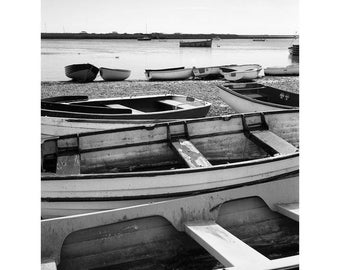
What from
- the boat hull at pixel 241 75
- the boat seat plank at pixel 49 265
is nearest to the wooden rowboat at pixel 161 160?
the boat seat plank at pixel 49 265

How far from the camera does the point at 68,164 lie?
12.5ft

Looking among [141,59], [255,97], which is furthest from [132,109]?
[141,59]

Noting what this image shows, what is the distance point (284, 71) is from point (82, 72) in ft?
30.8

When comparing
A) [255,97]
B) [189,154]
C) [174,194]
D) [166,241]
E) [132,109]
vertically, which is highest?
[255,97]

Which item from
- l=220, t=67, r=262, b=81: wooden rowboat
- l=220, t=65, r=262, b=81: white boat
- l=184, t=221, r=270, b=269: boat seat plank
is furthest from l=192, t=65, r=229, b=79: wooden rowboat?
l=184, t=221, r=270, b=269: boat seat plank

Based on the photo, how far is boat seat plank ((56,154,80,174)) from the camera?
3.65 metres

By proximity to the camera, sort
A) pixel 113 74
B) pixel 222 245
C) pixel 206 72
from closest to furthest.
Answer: pixel 222 245 < pixel 113 74 < pixel 206 72

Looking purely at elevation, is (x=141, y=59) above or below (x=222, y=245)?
above

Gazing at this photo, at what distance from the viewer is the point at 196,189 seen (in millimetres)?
3432

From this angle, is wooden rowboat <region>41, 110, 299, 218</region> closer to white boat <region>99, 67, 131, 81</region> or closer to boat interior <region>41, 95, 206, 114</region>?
boat interior <region>41, 95, 206, 114</region>

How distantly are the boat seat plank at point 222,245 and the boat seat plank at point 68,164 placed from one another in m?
1.19

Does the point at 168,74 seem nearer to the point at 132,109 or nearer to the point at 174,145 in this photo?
the point at 132,109

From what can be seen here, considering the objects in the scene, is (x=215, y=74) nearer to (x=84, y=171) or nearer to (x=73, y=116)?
(x=73, y=116)
